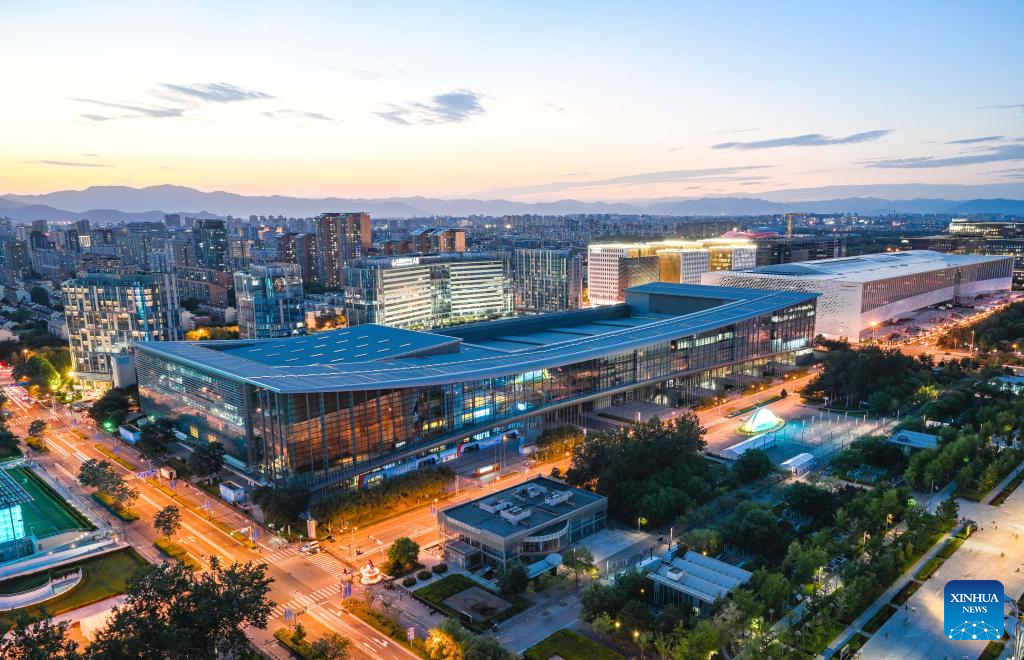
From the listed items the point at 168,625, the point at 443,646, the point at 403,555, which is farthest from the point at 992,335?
the point at 168,625

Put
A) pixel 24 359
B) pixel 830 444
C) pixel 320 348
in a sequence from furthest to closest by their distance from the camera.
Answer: pixel 24 359 < pixel 320 348 < pixel 830 444

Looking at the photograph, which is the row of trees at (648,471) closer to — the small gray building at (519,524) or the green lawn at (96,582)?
the small gray building at (519,524)

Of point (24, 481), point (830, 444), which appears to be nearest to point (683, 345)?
point (830, 444)

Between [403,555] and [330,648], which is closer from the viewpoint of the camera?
[330,648]

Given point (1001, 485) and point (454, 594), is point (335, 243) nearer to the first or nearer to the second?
point (454, 594)

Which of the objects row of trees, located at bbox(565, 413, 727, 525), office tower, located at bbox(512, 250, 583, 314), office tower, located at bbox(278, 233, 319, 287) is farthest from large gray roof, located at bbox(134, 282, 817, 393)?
office tower, located at bbox(278, 233, 319, 287)

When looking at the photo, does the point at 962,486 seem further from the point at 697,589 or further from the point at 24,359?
the point at 24,359

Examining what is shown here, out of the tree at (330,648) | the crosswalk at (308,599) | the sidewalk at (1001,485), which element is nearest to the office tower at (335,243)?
the crosswalk at (308,599)
